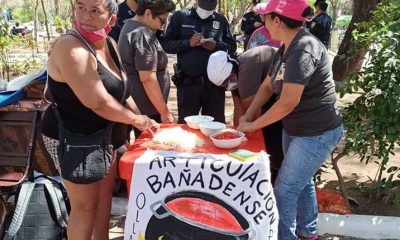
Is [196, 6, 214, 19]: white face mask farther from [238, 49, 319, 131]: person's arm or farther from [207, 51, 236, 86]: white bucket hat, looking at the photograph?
[238, 49, 319, 131]: person's arm

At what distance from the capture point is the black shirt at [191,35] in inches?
136

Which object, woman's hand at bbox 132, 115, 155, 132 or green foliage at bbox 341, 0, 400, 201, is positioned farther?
green foliage at bbox 341, 0, 400, 201

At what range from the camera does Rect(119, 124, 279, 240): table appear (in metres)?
2.01

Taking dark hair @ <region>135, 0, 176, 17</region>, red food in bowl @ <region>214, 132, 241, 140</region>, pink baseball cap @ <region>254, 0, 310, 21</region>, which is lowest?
red food in bowl @ <region>214, 132, 241, 140</region>

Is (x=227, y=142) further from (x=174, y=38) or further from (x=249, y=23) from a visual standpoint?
(x=249, y=23)

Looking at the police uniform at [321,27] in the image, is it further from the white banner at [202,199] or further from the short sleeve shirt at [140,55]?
the white banner at [202,199]

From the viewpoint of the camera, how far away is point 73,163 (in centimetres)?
210

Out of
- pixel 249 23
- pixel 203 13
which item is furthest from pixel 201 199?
pixel 249 23

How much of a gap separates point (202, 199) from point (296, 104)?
647 millimetres

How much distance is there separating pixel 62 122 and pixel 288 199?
4.05 feet

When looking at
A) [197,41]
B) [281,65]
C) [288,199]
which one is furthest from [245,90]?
[197,41]

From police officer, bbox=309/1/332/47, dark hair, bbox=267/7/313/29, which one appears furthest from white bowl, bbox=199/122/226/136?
police officer, bbox=309/1/332/47

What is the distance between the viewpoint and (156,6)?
2.89 m

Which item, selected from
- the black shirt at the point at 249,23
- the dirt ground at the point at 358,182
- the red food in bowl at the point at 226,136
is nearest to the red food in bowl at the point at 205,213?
the red food in bowl at the point at 226,136
